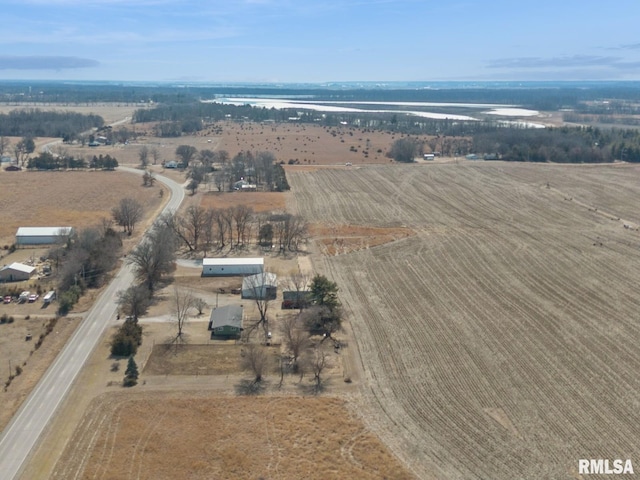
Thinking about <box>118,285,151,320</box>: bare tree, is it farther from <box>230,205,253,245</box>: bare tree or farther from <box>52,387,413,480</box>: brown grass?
<box>230,205,253,245</box>: bare tree

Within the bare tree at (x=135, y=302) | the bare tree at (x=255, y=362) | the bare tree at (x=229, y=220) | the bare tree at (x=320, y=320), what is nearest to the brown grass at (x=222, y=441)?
the bare tree at (x=255, y=362)

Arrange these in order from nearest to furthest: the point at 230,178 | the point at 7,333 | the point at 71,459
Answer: the point at 71,459
the point at 7,333
the point at 230,178

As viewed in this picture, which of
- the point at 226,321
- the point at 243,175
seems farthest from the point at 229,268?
the point at 243,175

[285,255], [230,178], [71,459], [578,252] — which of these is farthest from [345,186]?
[71,459]

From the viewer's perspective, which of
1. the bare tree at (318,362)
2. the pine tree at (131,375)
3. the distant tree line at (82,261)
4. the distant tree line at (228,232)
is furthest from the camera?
the distant tree line at (228,232)

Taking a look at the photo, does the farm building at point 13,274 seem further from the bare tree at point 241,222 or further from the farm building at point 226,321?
the bare tree at point 241,222

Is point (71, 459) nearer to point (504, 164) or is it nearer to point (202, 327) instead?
point (202, 327)
